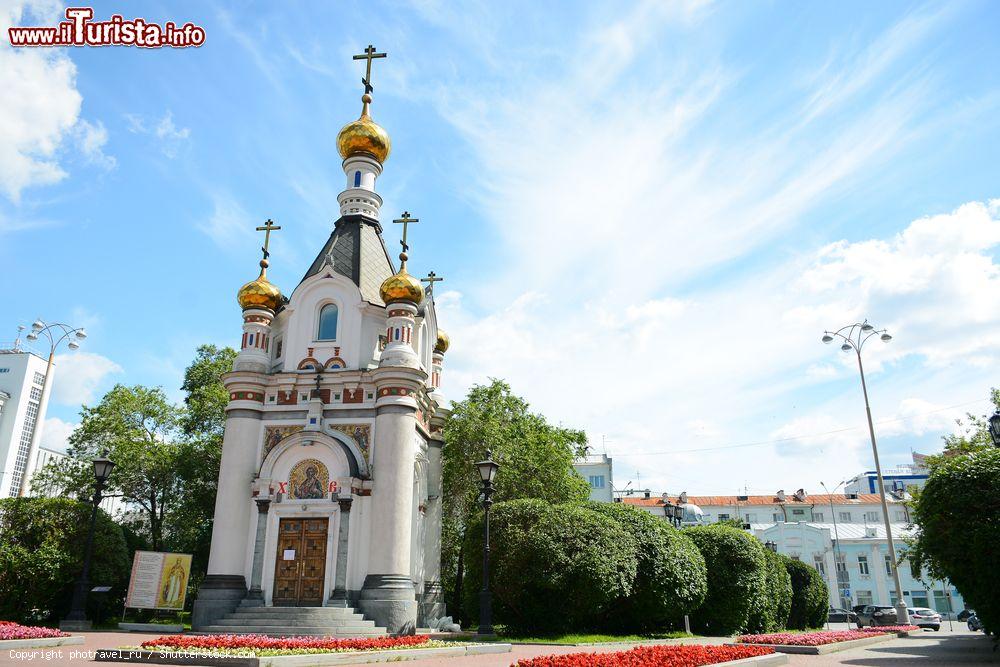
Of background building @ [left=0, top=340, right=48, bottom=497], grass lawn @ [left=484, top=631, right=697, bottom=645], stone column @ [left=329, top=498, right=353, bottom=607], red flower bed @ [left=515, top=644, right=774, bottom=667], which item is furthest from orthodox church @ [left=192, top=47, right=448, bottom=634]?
background building @ [left=0, top=340, right=48, bottom=497]

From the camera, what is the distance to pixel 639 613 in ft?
65.5

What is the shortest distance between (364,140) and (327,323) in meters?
7.51

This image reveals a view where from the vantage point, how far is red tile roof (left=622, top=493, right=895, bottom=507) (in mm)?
64750

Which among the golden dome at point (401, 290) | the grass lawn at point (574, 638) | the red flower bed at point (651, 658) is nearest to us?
the red flower bed at point (651, 658)

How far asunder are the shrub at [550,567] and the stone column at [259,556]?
586cm

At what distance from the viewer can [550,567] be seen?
58.0 feet

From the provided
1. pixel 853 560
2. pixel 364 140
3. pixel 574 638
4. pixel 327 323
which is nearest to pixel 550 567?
pixel 574 638

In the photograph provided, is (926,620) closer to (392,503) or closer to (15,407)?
(392,503)

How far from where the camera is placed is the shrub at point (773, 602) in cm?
2353

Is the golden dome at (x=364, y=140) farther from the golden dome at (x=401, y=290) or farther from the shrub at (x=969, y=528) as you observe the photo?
the shrub at (x=969, y=528)

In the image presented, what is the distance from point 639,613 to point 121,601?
16.5 metres

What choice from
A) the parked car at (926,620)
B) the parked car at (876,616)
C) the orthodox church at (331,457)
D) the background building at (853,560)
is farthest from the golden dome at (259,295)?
the background building at (853,560)

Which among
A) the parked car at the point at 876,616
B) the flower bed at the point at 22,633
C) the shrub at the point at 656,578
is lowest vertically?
the parked car at the point at 876,616

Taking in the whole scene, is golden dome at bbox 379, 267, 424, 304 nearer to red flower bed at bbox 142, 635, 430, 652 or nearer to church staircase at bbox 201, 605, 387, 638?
church staircase at bbox 201, 605, 387, 638
